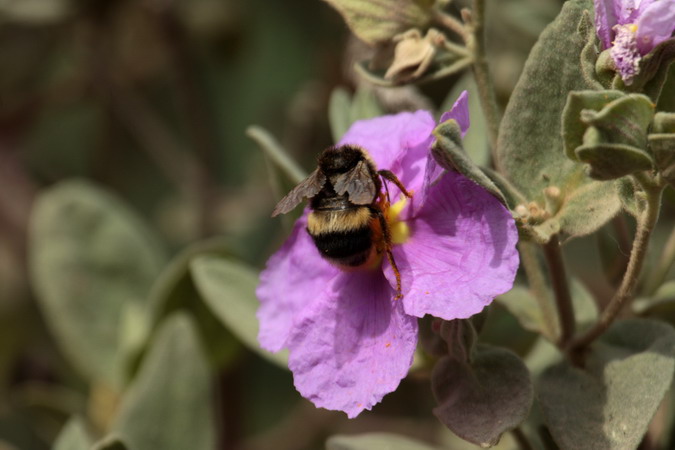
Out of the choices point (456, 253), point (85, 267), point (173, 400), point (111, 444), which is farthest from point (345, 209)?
point (85, 267)

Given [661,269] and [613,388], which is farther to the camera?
[661,269]

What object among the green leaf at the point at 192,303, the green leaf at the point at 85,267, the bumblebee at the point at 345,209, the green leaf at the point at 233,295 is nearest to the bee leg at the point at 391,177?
the bumblebee at the point at 345,209

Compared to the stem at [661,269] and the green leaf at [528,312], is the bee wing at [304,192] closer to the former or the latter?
the green leaf at [528,312]

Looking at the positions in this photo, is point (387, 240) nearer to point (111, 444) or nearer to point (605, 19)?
point (605, 19)

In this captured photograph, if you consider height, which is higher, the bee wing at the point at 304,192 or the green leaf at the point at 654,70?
the green leaf at the point at 654,70

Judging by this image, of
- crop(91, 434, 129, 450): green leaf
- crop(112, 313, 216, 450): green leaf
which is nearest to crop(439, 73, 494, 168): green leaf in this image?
crop(112, 313, 216, 450): green leaf

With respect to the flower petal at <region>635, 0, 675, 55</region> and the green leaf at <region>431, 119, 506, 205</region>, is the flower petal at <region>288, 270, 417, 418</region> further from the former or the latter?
the flower petal at <region>635, 0, 675, 55</region>
